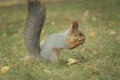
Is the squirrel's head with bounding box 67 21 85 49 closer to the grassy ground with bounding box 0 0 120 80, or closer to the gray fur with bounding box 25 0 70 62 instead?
the grassy ground with bounding box 0 0 120 80

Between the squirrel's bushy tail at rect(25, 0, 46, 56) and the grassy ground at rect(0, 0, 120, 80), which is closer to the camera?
the grassy ground at rect(0, 0, 120, 80)

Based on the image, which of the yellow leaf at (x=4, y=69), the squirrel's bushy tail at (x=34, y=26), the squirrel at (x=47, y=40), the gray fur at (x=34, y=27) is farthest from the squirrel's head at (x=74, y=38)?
the yellow leaf at (x=4, y=69)

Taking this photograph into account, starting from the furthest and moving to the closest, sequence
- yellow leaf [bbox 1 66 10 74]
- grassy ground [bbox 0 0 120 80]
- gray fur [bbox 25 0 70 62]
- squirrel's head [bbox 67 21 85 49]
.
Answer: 1. gray fur [bbox 25 0 70 62]
2. squirrel's head [bbox 67 21 85 49]
3. yellow leaf [bbox 1 66 10 74]
4. grassy ground [bbox 0 0 120 80]

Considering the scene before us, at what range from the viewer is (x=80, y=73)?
3.73 metres

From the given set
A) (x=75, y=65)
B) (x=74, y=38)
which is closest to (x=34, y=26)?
(x=74, y=38)

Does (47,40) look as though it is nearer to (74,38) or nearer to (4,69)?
(74,38)

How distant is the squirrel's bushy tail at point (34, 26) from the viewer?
461 cm

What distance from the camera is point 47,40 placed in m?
4.40

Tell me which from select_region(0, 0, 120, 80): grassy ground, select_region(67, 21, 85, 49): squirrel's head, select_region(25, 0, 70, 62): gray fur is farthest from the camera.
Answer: select_region(25, 0, 70, 62): gray fur

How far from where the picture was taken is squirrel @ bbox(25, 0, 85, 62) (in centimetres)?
425

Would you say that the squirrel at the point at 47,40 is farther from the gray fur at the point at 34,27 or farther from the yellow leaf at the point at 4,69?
the yellow leaf at the point at 4,69

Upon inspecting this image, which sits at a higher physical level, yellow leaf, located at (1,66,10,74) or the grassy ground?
yellow leaf, located at (1,66,10,74)

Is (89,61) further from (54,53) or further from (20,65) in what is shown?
(20,65)

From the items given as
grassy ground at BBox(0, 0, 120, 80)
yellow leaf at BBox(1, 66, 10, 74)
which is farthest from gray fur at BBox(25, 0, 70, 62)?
yellow leaf at BBox(1, 66, 10, 74)
